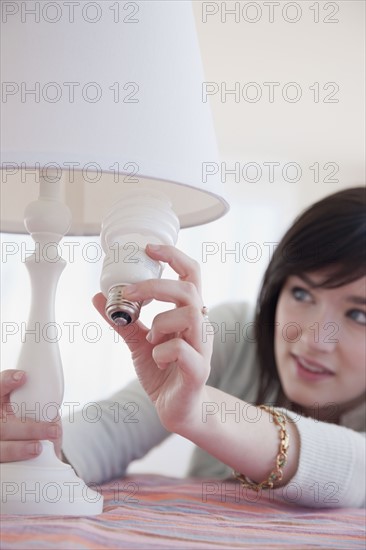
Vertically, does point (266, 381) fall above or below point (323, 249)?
below

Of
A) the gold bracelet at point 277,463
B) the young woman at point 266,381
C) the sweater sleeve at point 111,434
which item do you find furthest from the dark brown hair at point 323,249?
the gold bracelet at point 277,463

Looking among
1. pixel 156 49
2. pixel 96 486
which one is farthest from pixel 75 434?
pixel 156 49

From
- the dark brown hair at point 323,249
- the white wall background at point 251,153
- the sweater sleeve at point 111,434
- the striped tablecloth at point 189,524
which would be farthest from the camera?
the white wall background at point 251,153

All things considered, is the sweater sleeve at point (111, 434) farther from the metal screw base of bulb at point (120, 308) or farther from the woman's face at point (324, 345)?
the metal screw base of bulb at point (120, 308)

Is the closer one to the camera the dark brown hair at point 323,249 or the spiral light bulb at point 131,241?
the spiral light bulb at point 131,241

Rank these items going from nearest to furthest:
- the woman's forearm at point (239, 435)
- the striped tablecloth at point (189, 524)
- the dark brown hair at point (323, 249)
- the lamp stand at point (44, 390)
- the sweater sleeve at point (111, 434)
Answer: the striped tablecloth at point (189, 524)
the lamp stand at point (44, 390)
the woman's forearm at point (239, 435)
the sweater sleeve at point (111, 434)
the dark brown hair at point (323, 249)

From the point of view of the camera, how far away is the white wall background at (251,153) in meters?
2.94

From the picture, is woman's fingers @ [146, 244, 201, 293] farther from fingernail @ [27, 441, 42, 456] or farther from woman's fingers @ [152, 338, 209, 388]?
fingernail @ [27, 441, 42, 456]

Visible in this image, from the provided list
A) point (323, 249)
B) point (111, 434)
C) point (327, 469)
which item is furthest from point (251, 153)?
point (327, 469)

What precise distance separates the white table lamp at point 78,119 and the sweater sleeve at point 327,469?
0.30 metres

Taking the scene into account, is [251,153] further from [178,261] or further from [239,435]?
[178,261]

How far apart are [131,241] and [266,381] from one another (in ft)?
2.96

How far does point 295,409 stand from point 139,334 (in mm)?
698

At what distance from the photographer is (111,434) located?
3.97 ft
